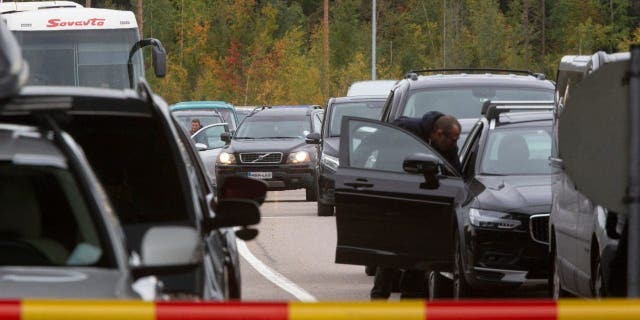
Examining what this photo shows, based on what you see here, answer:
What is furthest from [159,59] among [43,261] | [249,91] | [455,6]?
[455,6]

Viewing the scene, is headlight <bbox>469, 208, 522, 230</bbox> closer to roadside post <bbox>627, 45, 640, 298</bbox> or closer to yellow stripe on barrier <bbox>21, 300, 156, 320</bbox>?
roadside post <bbox>627, 45, 640, 298</bbox>

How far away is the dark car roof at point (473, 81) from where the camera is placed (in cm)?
1891

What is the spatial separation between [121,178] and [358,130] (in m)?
6.47

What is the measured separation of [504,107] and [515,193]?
4.43 feet

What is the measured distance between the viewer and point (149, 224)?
8492 mm

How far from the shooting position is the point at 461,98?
63.0 ft

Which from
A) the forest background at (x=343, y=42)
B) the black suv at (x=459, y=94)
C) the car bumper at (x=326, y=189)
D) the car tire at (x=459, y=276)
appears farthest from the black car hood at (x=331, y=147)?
the forest background at (x=343, y=42)

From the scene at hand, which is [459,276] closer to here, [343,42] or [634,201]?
[634,201]

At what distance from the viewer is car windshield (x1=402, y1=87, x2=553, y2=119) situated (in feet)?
61.2

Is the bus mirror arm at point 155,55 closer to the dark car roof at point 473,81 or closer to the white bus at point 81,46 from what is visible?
the white bus at point 81,46

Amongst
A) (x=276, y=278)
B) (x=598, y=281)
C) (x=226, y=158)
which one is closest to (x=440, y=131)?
(x=276, y=278)

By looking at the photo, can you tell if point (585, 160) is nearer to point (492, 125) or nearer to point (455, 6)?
point (492, 125)

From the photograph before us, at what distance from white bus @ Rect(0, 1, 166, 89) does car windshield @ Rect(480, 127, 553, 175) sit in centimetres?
1719

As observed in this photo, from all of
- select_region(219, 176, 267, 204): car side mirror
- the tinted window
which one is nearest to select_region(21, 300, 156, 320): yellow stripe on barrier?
select_region(219, 176, 267, 204): car side mirror
